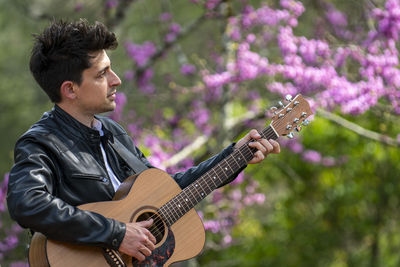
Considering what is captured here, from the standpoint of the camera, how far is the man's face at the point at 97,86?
257 centimetres

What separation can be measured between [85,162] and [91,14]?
6.23 metres

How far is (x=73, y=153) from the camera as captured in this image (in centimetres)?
250

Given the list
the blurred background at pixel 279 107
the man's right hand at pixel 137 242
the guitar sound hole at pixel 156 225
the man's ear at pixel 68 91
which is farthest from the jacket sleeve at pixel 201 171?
the blurred background at pixel 279 107

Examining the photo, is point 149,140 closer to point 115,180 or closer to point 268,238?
point 115,180

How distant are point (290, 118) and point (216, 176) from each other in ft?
1.43

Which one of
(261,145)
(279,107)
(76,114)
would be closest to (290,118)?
(261,145)

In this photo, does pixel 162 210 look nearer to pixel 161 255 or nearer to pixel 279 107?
pixel 161 255

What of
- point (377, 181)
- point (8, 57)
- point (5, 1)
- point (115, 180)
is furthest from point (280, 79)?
point (8, 57)

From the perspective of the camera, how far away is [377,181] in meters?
7.88

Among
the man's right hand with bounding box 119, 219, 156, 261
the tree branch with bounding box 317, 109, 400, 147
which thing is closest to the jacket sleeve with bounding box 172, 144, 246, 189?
the man's right hand with bounding box 119, 219, 156, 261

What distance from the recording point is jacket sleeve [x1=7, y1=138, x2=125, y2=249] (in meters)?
2.29

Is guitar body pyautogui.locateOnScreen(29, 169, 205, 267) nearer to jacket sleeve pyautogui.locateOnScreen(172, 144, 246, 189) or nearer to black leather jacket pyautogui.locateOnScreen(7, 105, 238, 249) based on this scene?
black leather jacket pyautogui.locateOnScreen(7, 105, 238, 249)

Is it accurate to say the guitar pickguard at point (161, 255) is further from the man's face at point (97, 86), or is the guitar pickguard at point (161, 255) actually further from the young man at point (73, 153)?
the man's face at point (97, 86)

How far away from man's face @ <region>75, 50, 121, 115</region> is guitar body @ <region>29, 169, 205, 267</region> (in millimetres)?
356
